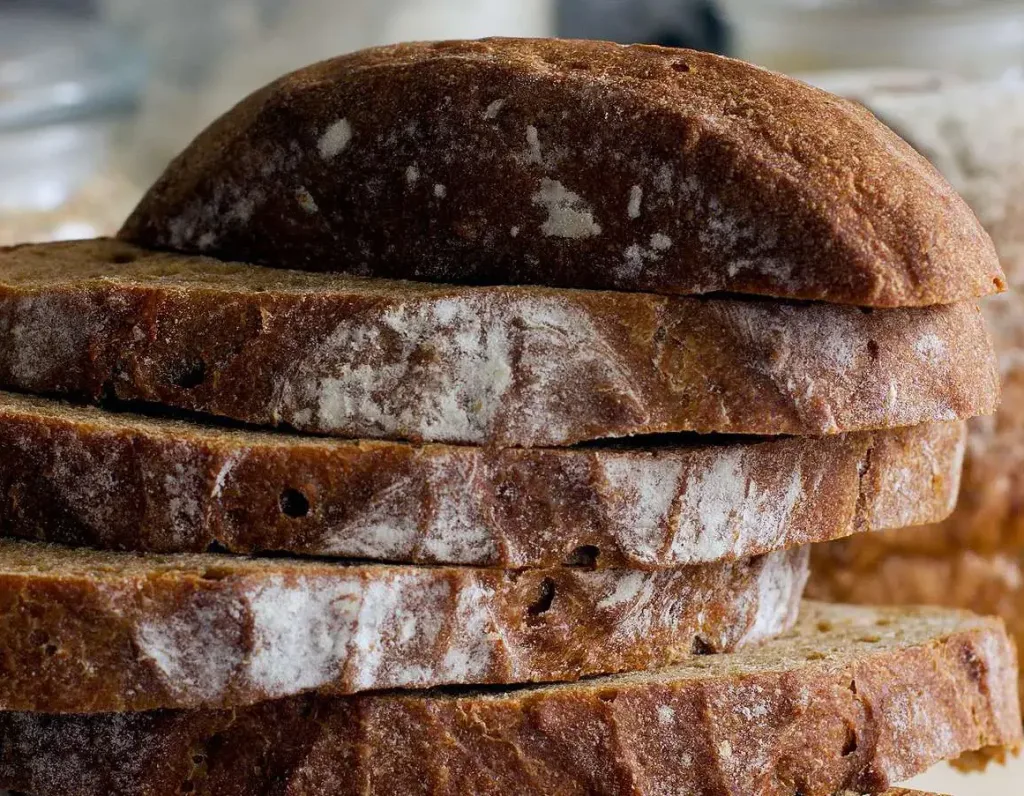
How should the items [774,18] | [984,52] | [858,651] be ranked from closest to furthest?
[858,651] → [984,52] → [774,18]

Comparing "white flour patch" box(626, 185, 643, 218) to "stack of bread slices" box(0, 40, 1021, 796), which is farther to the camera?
"white flour patch" box(626, 185, 643, 218)

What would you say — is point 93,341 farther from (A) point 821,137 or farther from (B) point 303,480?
(A) point 821,137

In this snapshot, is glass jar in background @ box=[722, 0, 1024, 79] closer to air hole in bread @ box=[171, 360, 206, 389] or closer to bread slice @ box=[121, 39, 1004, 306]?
bread slice @ box=[121, 39, 1004, 306]

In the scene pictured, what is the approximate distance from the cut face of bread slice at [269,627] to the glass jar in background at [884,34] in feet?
8.91

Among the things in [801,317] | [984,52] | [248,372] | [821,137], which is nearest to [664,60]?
[821,137]

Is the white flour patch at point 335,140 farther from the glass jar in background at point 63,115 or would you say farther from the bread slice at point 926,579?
the glass jar in background at point 63,115

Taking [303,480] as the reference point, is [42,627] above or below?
below

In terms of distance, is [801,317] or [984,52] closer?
[801,317]

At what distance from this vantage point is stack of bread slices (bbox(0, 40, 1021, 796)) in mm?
2312

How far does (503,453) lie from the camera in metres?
2.35

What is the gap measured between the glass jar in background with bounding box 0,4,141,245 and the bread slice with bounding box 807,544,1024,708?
3.17m

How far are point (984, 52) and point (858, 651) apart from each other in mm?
2503

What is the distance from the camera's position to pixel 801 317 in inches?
95.8

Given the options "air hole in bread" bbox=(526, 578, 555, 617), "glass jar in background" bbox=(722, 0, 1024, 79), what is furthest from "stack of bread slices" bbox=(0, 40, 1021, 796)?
"glass jar in background" bbox=(722, 0, 1024, 79)
